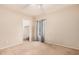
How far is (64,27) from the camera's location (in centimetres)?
194

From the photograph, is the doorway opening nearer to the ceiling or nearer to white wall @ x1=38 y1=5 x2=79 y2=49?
white wall @ x1=38 y1=5 x2=79 y2=49

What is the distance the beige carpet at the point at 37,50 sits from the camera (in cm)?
175

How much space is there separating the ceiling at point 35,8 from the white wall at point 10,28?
12 cm

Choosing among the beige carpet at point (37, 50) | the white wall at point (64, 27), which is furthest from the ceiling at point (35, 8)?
the beige carpet at point (37, 50)

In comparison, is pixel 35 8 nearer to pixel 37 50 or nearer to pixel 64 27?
pixel 64 27

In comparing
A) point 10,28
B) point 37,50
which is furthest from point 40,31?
point 10,28

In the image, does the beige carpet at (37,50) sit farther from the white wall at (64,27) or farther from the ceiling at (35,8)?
the ceiling at (35,8)

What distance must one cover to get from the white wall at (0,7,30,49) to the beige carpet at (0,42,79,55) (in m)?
0.13

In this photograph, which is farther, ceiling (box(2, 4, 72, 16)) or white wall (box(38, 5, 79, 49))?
white wall (box(38, 5, 79, 49))

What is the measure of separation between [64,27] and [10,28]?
1093mm

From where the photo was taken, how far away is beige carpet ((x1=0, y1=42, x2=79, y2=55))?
68.9 inches

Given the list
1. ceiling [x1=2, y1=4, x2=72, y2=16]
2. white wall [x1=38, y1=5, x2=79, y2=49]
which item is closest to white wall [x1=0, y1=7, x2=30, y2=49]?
ceiling [x1=2, y1=4, x2=72, y2=16]

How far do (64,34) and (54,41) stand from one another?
258 millimetres
